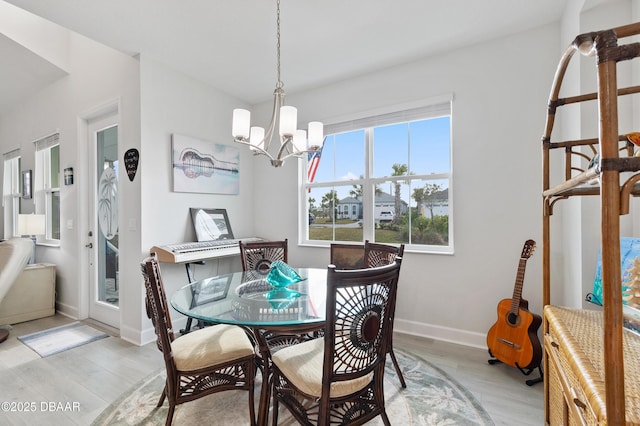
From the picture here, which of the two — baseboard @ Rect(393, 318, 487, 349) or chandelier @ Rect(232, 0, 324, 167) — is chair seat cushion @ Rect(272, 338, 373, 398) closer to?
chandelier @ Rect(232, 0, 324, 167)

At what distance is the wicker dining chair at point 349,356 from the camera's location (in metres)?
1.26

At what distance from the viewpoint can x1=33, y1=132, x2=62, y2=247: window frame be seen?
4125 mm

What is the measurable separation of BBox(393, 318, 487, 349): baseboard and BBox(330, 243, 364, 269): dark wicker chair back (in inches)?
31.6

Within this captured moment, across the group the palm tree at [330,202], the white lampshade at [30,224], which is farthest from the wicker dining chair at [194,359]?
the white lampshade at [30,224]

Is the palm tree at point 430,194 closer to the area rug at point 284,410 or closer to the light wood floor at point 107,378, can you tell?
the light wood floor at point 107,378

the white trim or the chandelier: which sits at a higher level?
the white trim

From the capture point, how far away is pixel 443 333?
288cm

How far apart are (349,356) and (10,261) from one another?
12.0 ft

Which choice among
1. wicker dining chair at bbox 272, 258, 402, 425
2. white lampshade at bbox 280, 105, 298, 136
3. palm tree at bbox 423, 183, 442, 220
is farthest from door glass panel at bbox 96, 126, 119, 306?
palm tree at bbox 423, 183, 442, 220

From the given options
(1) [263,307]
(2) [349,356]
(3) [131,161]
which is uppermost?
(3) [131,161]

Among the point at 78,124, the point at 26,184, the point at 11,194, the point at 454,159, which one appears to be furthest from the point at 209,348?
the point at 11,194

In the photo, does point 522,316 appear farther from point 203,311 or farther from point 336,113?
point 336,113

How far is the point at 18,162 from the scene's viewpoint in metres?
4.90

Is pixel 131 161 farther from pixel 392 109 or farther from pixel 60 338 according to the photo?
pixel 392 109
